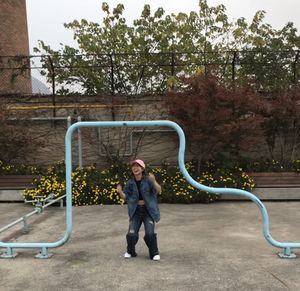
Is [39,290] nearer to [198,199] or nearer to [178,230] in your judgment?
[178,230]

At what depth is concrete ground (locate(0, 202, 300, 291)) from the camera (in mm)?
4414

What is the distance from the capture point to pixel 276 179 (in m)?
9.72

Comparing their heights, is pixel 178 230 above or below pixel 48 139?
below

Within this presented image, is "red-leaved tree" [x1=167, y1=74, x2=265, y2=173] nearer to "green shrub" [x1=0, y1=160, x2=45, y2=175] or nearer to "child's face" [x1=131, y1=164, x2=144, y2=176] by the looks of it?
"green shrub" [x1=0, y1=160, x2=45, y2=175]

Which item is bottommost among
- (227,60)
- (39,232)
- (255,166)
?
(39,232)

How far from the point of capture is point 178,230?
6.71m

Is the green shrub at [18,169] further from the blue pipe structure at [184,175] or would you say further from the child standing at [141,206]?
the child standing at [141,206]

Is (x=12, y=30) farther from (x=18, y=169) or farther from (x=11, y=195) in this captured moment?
(x=11, y=195)

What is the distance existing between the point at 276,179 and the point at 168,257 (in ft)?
17.3

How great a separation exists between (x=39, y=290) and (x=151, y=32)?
14.7 metres

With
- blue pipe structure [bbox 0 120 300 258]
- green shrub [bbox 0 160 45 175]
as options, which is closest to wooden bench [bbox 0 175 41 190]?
green shrub [bbox 0 160 45 175]

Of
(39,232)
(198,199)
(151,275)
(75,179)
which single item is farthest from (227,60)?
(151,275)

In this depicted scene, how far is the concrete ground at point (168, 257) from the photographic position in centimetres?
441

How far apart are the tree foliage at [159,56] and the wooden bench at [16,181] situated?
3311 millimetres
